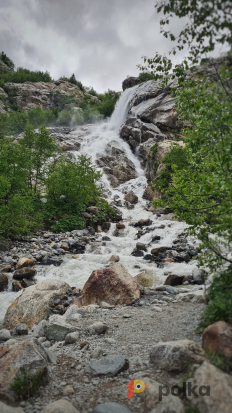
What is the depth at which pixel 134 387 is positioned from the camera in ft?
12.1

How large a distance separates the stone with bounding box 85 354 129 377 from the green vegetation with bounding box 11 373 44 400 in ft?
3.19

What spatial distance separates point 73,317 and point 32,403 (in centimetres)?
379

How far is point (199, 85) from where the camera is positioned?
4832mm

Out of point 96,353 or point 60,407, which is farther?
point 96,353

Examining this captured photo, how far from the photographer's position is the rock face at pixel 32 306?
26.3 ft

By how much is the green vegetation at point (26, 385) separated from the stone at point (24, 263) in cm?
915

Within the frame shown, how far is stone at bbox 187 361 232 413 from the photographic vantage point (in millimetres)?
2627

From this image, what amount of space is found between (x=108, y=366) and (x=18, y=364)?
1.58 metres

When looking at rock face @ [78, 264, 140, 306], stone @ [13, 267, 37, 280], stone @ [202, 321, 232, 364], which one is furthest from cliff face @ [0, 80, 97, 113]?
stone @ [202, 321, 232, 364]

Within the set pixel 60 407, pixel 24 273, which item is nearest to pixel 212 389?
pixel 60 407

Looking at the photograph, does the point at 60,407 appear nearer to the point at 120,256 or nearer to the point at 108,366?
the point at 108,366

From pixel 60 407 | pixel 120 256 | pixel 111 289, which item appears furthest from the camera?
pixel 120 256

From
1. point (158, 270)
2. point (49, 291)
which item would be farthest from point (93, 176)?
point (49, 291)

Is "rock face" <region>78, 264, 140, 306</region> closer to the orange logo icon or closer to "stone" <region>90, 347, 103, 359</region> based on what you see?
"stone" <region>90, 347, 103, 359</region>
